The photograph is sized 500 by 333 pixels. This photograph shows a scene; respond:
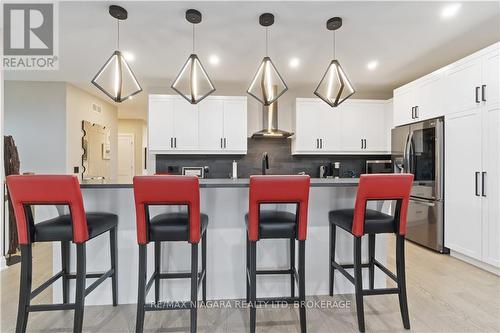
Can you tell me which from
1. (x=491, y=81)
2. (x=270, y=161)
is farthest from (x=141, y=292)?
(x=491, y=81)

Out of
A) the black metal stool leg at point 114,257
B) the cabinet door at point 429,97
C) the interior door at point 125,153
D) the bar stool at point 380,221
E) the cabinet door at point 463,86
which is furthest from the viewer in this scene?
the interior door at point 125,153

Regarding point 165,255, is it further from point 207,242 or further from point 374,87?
point 374,87

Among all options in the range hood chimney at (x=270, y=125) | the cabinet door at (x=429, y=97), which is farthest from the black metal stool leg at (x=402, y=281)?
the range hood chimney at (x=270, y=125)

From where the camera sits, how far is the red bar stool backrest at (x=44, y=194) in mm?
1545

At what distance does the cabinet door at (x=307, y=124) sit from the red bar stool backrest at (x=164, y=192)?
3126mm

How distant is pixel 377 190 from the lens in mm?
1762

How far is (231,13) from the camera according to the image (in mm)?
2471

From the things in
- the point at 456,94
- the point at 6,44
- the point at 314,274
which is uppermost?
the point at 6,44

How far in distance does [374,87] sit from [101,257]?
15.9 ft

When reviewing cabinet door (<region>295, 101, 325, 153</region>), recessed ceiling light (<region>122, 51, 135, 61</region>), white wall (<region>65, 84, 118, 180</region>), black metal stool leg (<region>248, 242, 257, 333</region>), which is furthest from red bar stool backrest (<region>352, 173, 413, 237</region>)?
white wall (<region>65, 84, 118, 180</region>)

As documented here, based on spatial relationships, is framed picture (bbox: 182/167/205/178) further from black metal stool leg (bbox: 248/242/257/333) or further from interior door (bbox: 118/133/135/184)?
interior door (bbox: 118/133/135/184)

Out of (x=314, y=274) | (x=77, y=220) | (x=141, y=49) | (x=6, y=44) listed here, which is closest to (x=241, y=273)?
(x=314, y=274)

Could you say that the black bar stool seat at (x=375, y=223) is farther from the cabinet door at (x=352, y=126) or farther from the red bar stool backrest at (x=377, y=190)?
the cabinet door at (x=352, y=126)

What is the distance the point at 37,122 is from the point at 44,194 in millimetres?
3566
